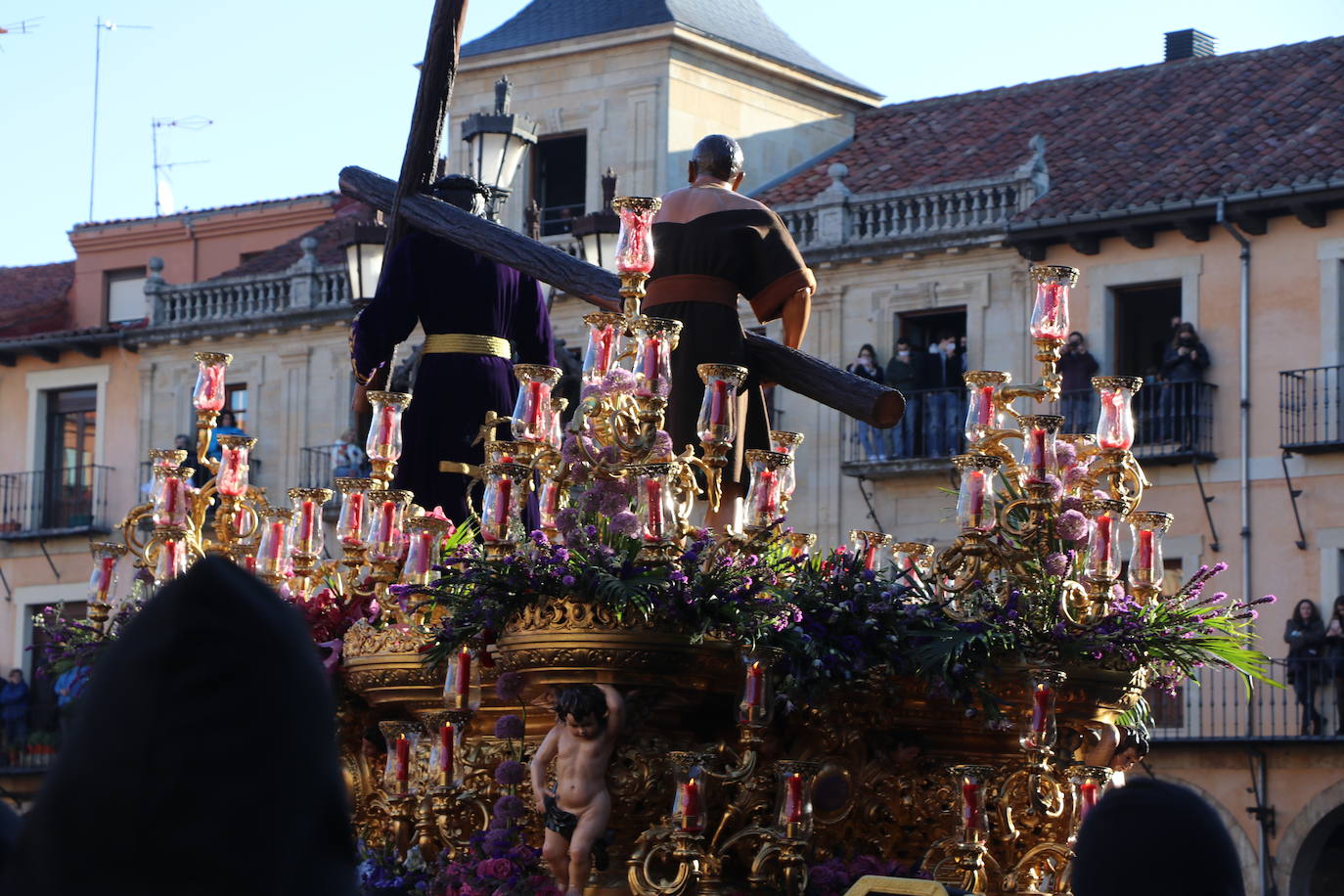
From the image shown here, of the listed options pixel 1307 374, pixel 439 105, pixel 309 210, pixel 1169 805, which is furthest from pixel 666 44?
pixel 1169 805

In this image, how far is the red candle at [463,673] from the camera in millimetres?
8867

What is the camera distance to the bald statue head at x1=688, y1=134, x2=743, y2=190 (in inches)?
396

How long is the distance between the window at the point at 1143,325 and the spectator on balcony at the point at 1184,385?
2.70 feet

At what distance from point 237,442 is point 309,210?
27358 millimetres

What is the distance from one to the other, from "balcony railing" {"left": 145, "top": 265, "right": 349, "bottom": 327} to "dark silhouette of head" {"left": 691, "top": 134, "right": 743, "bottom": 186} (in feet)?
79.4

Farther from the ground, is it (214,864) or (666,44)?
(666,44)

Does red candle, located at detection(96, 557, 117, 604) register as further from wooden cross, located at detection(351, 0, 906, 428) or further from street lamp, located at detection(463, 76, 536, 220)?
street lamp, located at detection(463, 76, 536, 220)

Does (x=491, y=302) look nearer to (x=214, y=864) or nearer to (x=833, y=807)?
(x=833, y=807)

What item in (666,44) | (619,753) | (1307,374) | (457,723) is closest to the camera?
(619,753)

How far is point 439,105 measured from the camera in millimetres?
10906

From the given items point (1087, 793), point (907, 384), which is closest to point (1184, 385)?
point (907, 384)

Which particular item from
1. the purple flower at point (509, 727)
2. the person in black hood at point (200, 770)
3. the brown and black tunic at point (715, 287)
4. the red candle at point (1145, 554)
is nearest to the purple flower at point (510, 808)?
the purple flower at point (509, 727)

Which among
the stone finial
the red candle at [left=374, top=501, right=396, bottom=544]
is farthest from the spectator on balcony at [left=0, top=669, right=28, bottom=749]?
the red candle at [left=374, top=501, right=396, bottom=544]

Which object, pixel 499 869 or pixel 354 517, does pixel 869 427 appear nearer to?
pixel 354 517
